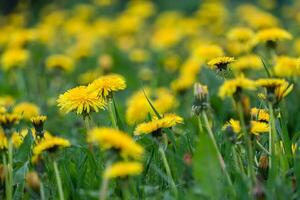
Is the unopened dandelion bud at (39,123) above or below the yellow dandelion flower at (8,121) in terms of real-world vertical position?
above

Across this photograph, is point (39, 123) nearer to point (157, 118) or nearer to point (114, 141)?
point (157, 118)

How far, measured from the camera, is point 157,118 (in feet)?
7.07

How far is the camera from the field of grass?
175 cm

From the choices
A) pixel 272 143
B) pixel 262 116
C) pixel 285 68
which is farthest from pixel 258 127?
pixel 285 68

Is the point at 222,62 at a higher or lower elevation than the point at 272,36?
lower

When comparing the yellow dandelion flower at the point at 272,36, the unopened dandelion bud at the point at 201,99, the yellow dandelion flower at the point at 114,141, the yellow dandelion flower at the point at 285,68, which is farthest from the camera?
the yellow dandelion flower at the point at 272,36

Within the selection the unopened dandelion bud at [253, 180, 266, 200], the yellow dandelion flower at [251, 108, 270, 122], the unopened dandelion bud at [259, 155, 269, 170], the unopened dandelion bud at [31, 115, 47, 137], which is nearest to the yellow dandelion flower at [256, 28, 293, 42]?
the yellow dandelion flower at [251, 108, 270, 122]

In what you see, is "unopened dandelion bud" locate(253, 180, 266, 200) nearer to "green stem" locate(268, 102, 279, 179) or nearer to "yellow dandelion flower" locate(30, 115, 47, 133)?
"green stem" locate(268, 102, 279, 179)

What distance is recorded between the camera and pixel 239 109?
5.68ft

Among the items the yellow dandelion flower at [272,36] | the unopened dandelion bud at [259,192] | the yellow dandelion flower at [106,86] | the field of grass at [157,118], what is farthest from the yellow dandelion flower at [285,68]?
the unopened dandelion bud at [259,192]

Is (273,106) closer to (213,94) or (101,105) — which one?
(101,105)

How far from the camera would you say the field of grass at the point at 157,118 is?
5.74ft

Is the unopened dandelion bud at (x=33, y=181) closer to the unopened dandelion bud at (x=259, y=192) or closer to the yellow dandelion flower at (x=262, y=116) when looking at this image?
the unopened dandelion bud at (x=259, y=192)

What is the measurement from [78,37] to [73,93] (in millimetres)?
4311
